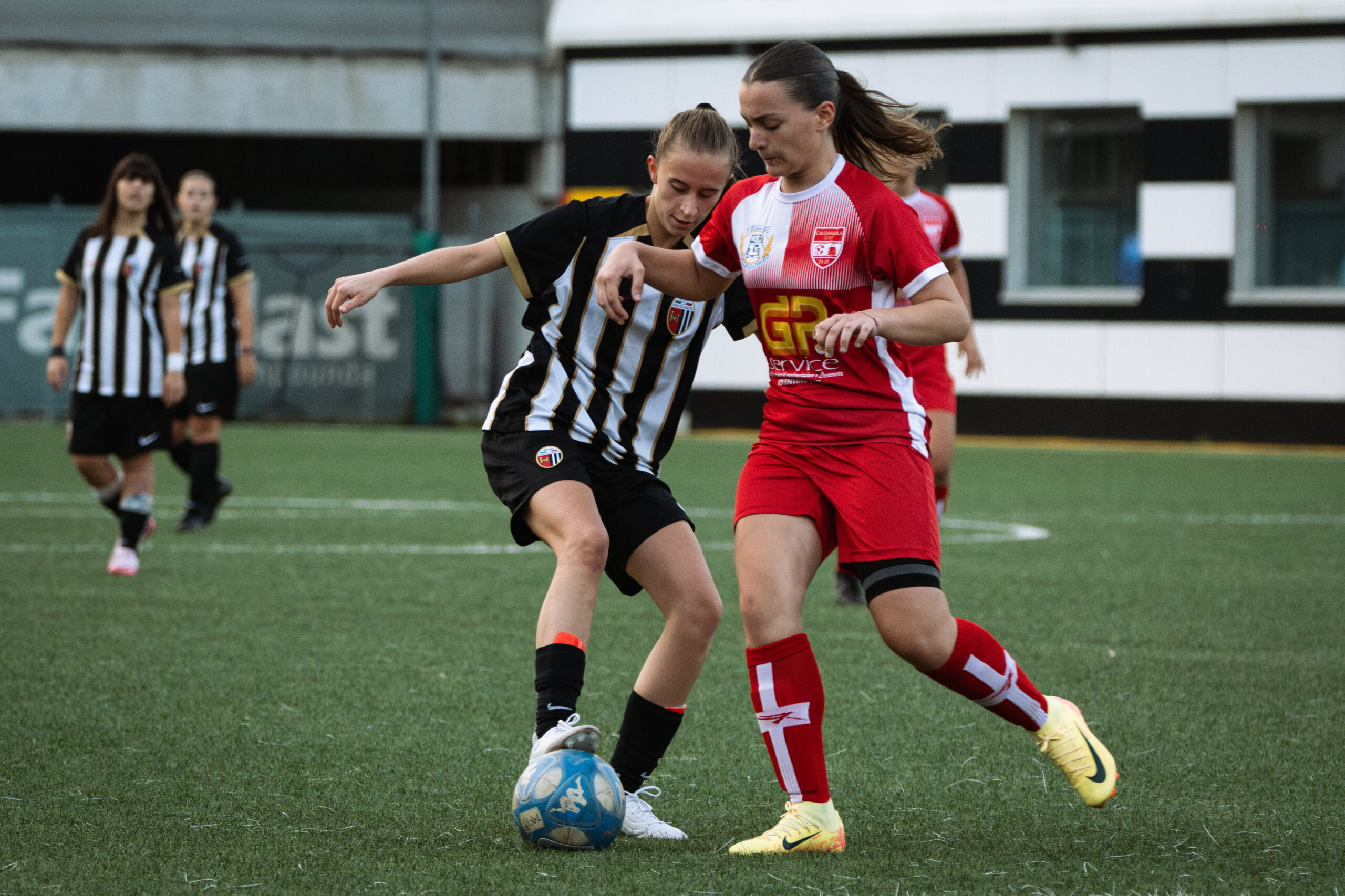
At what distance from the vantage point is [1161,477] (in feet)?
44.3

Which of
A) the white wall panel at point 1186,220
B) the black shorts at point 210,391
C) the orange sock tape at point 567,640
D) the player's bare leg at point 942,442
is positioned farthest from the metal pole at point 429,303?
the orange sock tape at point 567,640

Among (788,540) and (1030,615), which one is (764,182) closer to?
(788,540)

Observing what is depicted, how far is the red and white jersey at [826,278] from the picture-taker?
3.53 m

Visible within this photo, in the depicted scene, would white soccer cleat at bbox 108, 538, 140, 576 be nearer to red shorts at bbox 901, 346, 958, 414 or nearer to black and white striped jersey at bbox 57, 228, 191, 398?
black and white striped jersey at bbox 57, 228, 191, 398

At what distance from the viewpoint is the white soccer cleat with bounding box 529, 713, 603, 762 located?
3.40 meters

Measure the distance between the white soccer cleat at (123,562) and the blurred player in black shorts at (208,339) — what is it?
1.71 meters

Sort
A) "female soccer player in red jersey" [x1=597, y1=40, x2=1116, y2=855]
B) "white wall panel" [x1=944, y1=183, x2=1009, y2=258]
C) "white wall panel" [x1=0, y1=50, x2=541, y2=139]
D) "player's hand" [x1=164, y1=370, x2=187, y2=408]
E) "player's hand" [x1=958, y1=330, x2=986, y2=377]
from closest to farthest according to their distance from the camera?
"female soccer player in red jersey" [x1=597, y1=40, x2=1116, y2=855]
"player's hand" [x1=958, y1=330, x2=986, y2=377]
"player's hand" [x1=164, y1=370, x2=187, y2=408]
"white wall panel" [x1=944, y1=183, x2=1009, y2=258]
"white wall panel" [x1=0, y1=50, x2=541, y2=139]

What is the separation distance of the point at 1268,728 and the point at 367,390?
15737 millimetres

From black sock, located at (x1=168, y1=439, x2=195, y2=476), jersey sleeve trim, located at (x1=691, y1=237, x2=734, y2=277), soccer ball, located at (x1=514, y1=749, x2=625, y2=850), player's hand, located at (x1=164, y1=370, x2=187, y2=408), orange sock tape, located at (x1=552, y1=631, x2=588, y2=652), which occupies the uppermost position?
jersey sleeve trim, located at (x1=691, y1=237, x2=734, y2=277)

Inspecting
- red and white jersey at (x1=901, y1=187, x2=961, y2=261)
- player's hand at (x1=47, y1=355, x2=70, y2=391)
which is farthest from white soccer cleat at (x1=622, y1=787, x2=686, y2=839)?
player's hand at (x1=47, y1=355, x2=70, y2=391)

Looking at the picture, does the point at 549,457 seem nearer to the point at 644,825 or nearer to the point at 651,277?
the point at 651,277

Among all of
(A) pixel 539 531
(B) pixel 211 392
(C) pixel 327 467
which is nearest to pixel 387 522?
(B) pixel 211 392

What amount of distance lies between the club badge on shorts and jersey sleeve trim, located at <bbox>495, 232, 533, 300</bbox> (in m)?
0.39

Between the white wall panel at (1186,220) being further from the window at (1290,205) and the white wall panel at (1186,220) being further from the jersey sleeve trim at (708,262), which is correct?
the jersey sleeve trim at (708,262)
